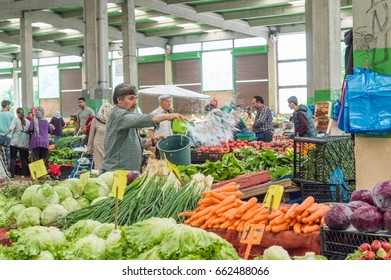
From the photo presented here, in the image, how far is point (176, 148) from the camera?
21.4ft

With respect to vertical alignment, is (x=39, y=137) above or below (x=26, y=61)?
below

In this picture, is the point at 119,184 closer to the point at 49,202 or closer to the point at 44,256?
the point at 44,256

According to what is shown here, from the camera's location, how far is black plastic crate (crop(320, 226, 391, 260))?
2.86 metres

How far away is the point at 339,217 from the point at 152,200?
1488 millimetres

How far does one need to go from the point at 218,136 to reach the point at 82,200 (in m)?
3.16

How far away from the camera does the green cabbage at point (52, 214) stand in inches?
168

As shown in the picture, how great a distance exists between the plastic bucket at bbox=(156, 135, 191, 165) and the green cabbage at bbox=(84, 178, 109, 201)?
56.9 inches

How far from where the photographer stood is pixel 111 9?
2208 centimetres

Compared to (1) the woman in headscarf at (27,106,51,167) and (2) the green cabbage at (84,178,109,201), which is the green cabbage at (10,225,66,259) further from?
(1) the woman in headscarf at (27,106,51,167)

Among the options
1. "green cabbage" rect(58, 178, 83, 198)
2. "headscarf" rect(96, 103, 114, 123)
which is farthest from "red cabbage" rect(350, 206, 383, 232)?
"headscarf" rect(96, 103, 114, 123)

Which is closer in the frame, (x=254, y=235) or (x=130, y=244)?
(x=254, y=235)

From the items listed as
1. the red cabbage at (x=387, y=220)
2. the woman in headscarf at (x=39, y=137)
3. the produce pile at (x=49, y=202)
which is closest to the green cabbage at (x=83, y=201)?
the produce pile at (x=49, y=202)

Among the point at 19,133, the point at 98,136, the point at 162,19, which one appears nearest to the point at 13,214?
the point at 98,136
